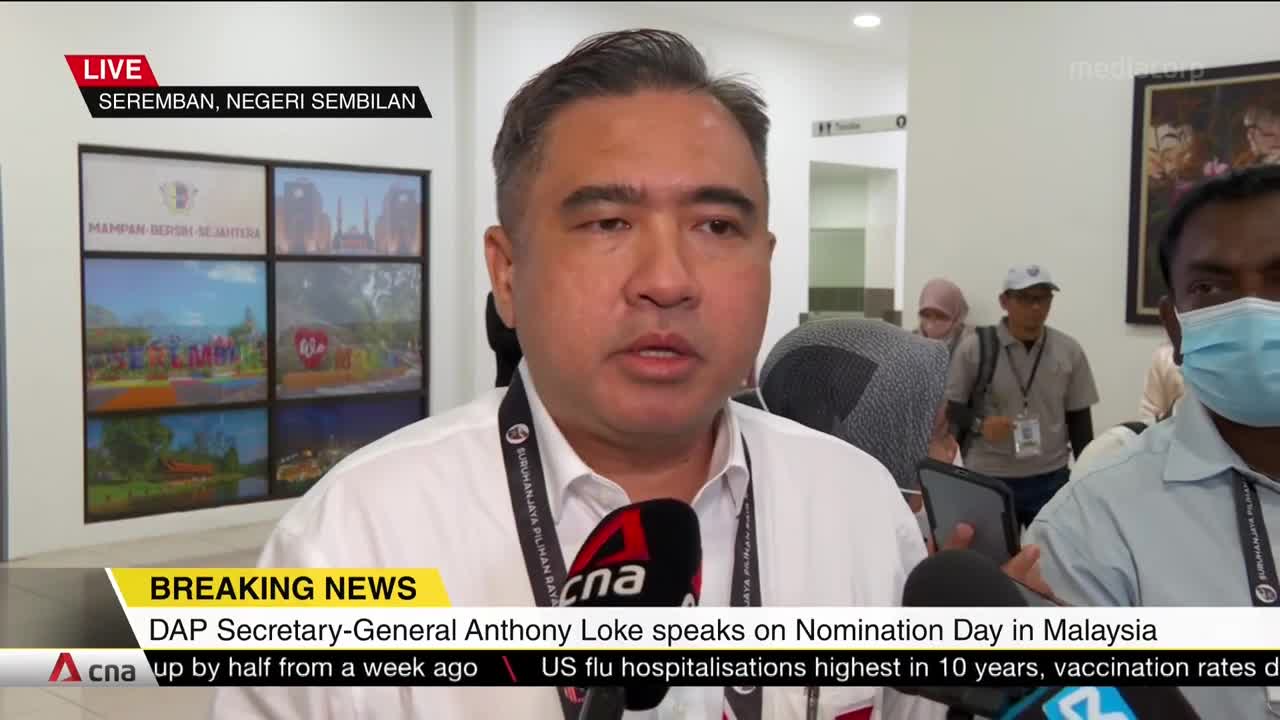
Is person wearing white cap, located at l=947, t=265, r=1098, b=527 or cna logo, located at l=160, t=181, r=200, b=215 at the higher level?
cna logo, located at l=160, t=181, r=200, b=215

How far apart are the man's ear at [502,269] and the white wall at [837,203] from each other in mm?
9579

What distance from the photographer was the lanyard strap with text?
124 cm

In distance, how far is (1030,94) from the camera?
6996mm

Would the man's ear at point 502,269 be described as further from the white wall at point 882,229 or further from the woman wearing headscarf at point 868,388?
the white wall at point 882,229

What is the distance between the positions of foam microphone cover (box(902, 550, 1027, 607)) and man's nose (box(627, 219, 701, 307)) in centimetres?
36

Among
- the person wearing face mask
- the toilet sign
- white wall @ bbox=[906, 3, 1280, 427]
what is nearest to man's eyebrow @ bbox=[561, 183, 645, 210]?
the person wearing face mask

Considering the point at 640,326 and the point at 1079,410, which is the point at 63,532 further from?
the point at 640,326

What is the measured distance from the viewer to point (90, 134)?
7414 millimetres

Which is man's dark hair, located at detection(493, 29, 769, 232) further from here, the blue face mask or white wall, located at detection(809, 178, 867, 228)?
white wall, located at detection(809, 178, 867, 228)

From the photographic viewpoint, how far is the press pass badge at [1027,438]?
16.6 ft

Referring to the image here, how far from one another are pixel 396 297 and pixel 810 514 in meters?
8.15

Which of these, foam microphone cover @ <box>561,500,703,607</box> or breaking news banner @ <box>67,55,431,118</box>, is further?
breaking news banner @ <box>67,55,431,118</box>
